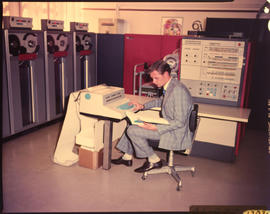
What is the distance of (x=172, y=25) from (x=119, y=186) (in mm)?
5935

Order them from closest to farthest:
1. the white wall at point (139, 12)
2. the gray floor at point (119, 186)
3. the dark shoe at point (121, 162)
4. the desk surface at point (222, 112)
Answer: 1. the gray floor at point (119, 186)
2. the desk surface at point (222, 112)
3. the dark shoe at point (121, 162)
4. the white wall at point (139, 12)

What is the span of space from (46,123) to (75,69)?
109 centimetres

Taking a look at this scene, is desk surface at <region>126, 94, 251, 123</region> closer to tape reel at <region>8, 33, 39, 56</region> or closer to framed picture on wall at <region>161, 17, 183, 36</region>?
tape reel at <region>8, 33, 39, 56</region>

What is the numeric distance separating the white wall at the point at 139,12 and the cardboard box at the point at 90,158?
476cm

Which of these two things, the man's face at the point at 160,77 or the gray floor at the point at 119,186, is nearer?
the gray floor at the point at 119,186

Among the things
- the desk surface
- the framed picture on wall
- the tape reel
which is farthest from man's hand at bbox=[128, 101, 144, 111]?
the framed picture on wall

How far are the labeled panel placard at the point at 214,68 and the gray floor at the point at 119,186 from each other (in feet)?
2.80

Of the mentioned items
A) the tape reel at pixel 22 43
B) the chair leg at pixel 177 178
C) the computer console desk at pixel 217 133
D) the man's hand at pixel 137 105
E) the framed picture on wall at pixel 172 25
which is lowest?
the chair leg at pixel 177 178

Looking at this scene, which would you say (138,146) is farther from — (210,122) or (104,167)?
(210,122)

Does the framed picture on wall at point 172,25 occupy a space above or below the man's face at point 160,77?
above

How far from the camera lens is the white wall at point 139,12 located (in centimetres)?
684

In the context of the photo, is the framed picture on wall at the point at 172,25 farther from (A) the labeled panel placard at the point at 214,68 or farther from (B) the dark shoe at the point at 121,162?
(B) the dark shoe at the point at 121,162

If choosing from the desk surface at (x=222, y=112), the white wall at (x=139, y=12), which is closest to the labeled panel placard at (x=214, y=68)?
the desk surface at (x=222, y=112)

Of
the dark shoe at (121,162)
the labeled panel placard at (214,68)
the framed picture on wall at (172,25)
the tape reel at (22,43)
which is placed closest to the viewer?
the dark shoe at (121,162)
